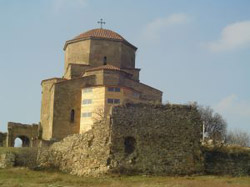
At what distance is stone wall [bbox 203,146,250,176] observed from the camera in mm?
17984

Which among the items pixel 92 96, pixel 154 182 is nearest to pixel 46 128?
pixel 92 96

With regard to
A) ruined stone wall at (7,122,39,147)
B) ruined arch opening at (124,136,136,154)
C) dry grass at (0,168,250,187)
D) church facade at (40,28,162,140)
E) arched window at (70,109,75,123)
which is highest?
church facade at (40,28,162,140)

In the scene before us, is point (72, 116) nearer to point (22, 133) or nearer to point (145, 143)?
point (22, 133)

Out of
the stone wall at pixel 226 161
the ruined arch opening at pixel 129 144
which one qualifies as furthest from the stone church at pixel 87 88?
the ruined arch opening at pixel 129 144

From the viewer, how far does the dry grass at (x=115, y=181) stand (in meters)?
14.5

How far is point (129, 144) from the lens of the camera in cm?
1762

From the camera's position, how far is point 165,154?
1741 centimetres

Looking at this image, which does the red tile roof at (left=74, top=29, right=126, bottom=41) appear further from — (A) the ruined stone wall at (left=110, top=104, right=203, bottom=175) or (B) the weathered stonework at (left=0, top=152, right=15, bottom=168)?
(A) the ruined stone wall at (left=110, top=104, right=203, bottom=175)

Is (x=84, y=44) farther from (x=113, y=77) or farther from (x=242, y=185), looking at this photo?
(x=242, y=185)

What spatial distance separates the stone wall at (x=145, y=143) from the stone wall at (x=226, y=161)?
2.28 ft

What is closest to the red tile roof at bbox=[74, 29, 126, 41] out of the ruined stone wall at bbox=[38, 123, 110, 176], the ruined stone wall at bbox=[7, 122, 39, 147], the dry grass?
the ruined stone wall at bbox=[7, 122, 39, 147]

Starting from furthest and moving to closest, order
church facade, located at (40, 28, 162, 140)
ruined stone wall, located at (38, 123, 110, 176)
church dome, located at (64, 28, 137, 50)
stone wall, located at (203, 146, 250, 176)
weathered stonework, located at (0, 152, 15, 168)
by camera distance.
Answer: church dome, located at (64, 28, 137, 50), church facade, located at (40, 28, 162, 140), weathered stonework, located at (0, 152, 15, 168), stone wall, located at (203, 146, 250, 176), ruined stone wall, located at (38, 123, 110, 176)

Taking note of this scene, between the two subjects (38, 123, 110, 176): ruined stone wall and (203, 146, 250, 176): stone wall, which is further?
(203, 146, 250, 176): stone wall

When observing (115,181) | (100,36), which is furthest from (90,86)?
(115,181)
